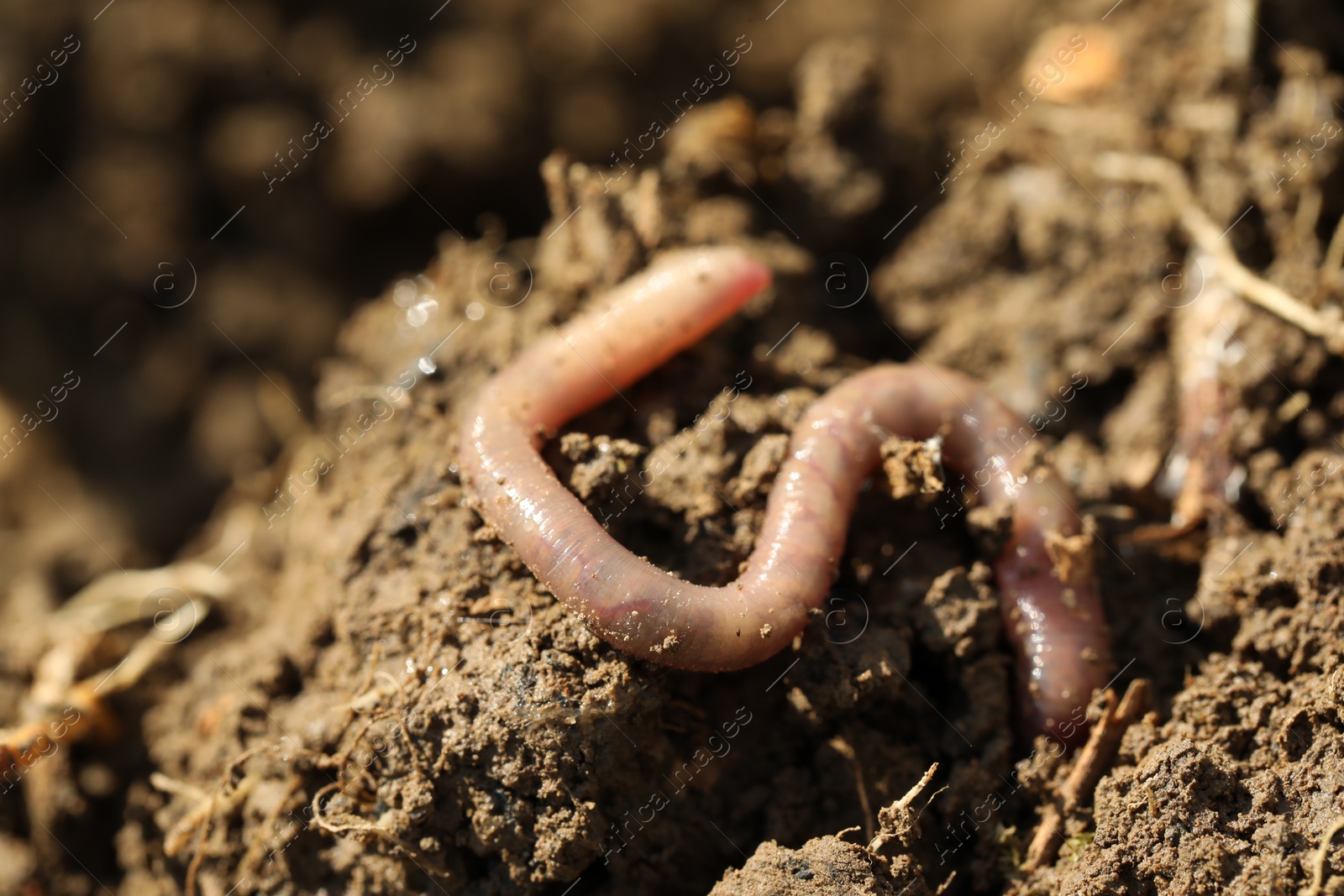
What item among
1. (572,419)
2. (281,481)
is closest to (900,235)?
(572,419)

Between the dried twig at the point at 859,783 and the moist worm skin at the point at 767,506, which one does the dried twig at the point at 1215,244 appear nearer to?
the moist worm skin at the point at 767,506

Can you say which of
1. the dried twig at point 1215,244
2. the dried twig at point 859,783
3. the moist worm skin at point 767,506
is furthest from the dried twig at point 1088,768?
the dried twig at point 1215,244

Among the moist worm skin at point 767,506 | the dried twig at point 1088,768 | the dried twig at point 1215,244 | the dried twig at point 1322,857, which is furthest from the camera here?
the dried twig at point 1215,244

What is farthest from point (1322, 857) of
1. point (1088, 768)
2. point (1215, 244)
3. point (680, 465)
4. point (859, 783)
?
point (1215, 244)

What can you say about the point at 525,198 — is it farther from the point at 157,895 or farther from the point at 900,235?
the point at 157,895

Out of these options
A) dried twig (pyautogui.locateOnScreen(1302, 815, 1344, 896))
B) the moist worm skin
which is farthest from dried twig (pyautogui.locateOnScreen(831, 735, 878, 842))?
dried twig (pyautogui.locateOnScreen(1302, 815, 1344, 896))

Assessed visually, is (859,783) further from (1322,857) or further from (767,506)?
(1322,857)
